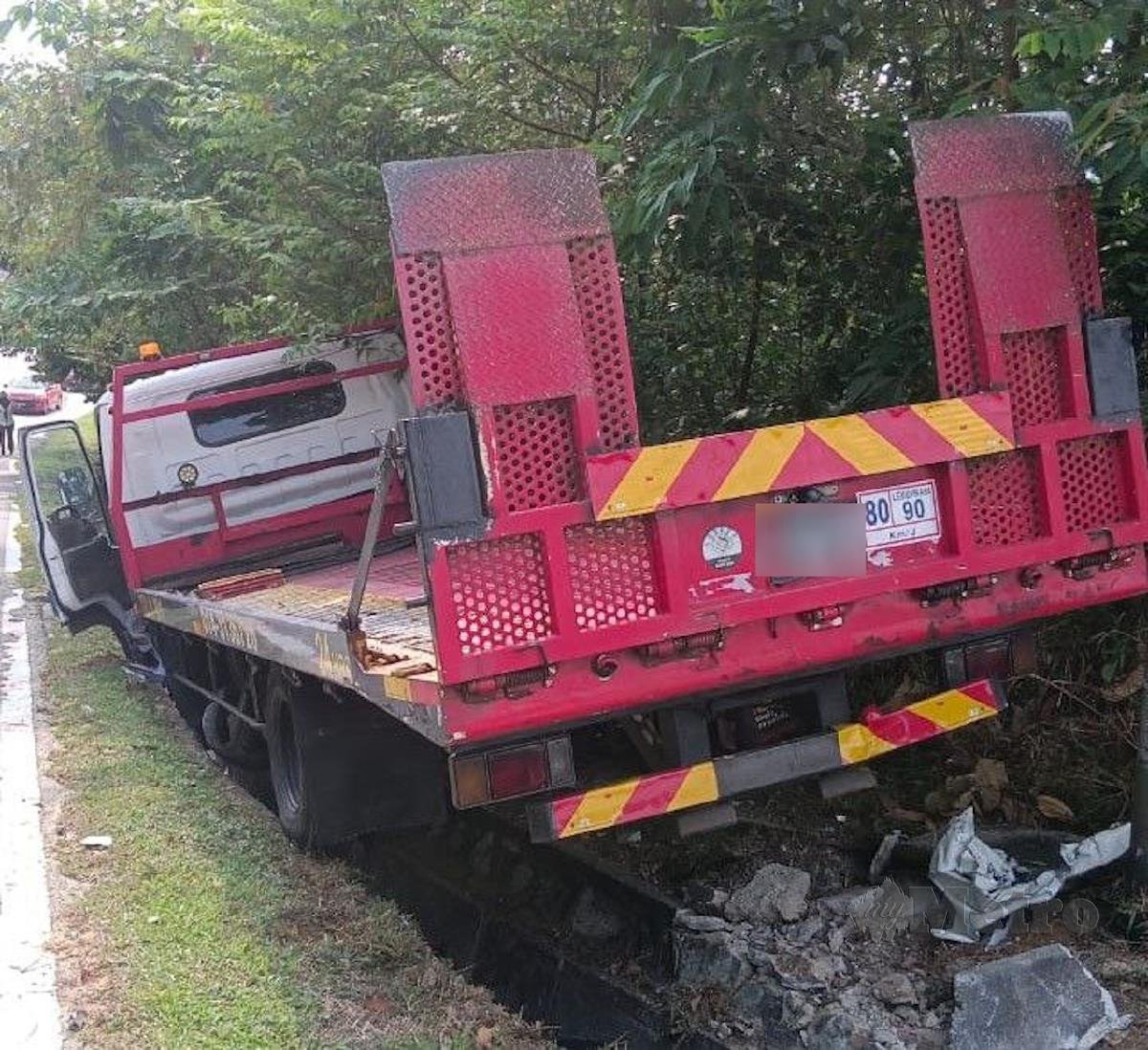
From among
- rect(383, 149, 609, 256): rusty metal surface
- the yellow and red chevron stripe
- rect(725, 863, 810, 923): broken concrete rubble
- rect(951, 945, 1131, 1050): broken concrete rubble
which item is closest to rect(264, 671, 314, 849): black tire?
rect(725, 863, 810, 923): broken concrete rubble

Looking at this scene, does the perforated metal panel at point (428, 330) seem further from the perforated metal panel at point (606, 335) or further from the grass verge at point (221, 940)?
the grass verge at point (221, 940)

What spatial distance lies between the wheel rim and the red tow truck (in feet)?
2.45

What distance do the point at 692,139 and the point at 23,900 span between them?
3.68 meters

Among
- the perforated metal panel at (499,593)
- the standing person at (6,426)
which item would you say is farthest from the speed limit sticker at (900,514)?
the standing person at (6,426)

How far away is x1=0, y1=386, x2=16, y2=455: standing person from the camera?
1047 inches

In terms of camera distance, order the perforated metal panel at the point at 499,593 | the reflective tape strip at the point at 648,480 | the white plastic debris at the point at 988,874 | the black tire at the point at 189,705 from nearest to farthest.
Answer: the perforated metal panel at the point at 499,593
the reflective tape strip at the point at 648,480
the white plastic debris at the point at 988,874
the black tire at the point at 189,705

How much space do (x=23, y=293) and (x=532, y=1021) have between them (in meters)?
11.9

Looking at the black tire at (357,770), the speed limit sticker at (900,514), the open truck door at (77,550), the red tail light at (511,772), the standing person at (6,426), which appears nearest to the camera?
the red tail light at (511,772)

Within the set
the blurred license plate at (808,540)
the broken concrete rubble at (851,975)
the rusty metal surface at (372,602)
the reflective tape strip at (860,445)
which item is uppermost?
A: the reflective tape strip at (860,445)

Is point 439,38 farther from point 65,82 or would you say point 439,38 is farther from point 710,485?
point 65,82

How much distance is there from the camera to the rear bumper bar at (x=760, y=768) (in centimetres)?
395

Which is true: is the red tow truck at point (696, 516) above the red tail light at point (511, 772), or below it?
above

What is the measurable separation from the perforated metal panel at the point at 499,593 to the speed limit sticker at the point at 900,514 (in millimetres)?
1016

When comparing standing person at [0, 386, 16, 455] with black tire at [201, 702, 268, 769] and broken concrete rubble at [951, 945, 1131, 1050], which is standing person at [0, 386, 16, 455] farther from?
broken concrete rubble at [951, 945, 1131, 1050]
